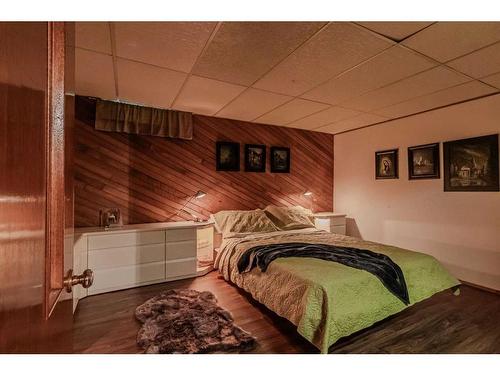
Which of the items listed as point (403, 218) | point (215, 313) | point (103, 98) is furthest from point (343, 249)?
point (103, 98)

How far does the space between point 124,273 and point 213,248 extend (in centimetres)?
129

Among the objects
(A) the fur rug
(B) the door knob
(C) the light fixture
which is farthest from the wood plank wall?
(B) the door knob

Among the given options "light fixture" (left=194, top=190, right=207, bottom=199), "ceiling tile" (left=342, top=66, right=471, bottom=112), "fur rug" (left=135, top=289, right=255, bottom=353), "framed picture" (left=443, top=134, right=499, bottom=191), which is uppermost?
"ceiling tile" (left=342, top=66, right=471, bottom=112)

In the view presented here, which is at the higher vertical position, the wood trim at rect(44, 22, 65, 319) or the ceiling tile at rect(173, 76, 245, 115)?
the ceiling tile at rect(173, 76, 245, 115)

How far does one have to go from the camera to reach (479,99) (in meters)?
2.94

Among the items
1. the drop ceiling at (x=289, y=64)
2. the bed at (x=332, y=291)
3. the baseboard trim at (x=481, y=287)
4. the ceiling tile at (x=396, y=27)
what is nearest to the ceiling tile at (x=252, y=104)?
the drop ceiling at (x=289, y=64)

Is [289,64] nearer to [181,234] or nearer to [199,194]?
[199,194]

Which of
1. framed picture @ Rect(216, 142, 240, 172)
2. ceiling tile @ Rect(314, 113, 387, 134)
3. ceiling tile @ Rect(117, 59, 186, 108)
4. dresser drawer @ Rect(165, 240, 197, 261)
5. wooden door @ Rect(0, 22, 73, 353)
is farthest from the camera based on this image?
framed picture @ Rect(216, 142, 240, 172)

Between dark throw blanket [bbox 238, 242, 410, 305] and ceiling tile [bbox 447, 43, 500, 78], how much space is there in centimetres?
186

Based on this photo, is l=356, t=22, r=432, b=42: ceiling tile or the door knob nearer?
the door knob

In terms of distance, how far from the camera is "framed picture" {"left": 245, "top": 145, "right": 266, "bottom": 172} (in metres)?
4.15

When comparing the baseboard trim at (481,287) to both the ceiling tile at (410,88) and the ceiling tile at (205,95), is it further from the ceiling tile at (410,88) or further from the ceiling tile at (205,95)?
the ceiling tile at (205,95)

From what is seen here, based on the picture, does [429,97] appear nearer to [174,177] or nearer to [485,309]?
[485,309]

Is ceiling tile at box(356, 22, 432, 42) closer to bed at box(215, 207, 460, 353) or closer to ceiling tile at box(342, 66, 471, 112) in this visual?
ceiling tile at box(342, 66, 471, 112)
